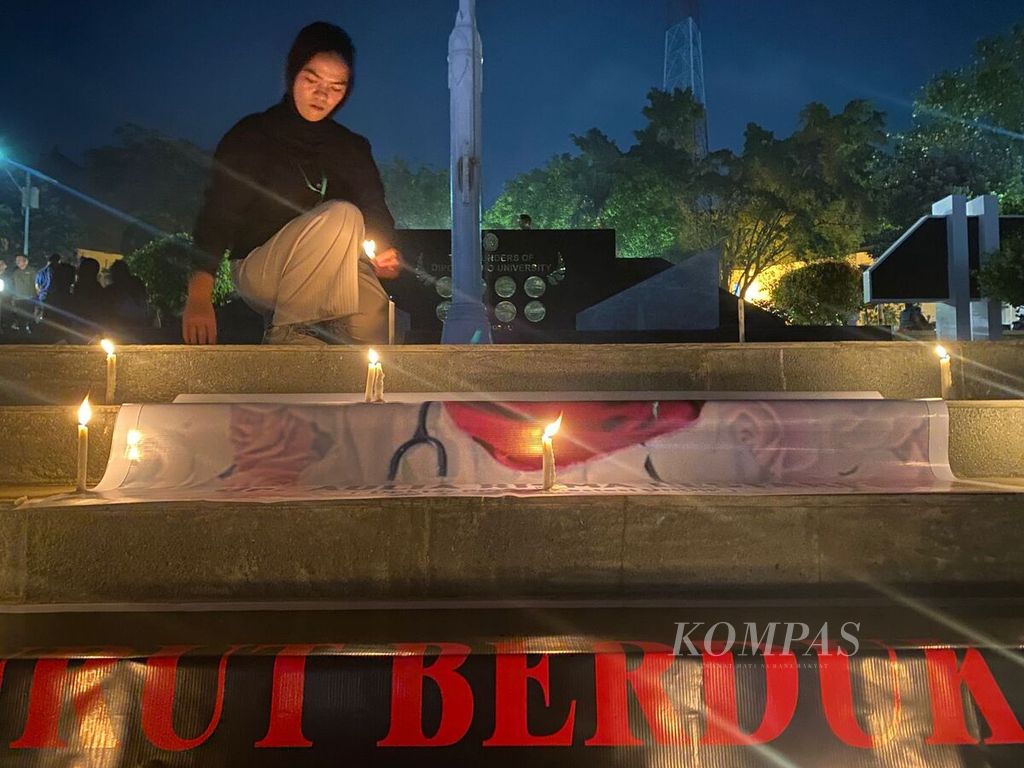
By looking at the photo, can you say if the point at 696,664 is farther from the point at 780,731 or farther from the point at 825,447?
the point at 825,447

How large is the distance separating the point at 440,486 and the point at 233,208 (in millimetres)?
3171

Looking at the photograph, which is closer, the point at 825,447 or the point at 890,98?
the point at 825,447

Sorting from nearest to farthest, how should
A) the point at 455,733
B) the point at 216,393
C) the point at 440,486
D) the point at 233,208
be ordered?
the point at 455,733, the point at 440,486, the point at 216,393, the point at 233,208

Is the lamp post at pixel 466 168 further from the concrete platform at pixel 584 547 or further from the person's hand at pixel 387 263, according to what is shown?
the concrete platform at pixel 584 547

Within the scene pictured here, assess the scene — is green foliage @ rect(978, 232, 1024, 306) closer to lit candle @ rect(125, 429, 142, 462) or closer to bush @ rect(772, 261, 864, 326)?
bush @ rect(772, 261, 864, 326)

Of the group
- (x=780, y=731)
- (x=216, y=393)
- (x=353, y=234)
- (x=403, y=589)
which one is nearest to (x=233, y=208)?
(x=353, y=234)

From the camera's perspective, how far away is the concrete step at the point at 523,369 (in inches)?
181

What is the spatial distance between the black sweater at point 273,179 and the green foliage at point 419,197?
65937mm

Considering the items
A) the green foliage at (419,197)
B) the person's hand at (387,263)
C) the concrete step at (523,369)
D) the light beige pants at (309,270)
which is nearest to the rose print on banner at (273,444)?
the concrete step at (523,369)

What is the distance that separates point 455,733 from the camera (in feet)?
6.53

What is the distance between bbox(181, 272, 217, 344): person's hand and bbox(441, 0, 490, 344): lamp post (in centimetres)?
434

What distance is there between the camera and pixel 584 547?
2.92m

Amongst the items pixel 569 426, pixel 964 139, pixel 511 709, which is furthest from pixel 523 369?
pixel 964 139

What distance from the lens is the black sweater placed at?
5.65 meters
